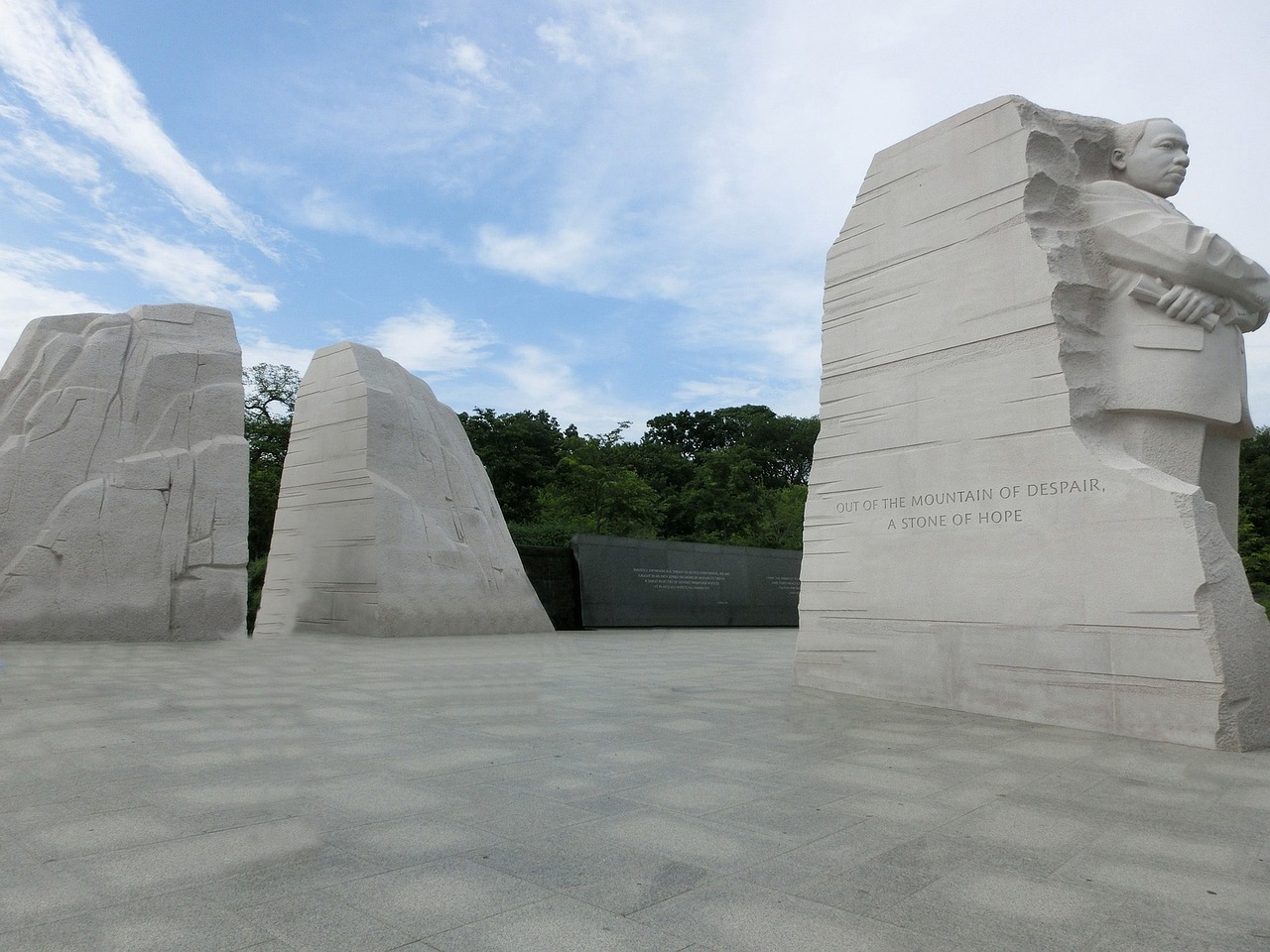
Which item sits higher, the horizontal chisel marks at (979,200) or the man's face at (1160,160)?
the man's face at (1160,160)

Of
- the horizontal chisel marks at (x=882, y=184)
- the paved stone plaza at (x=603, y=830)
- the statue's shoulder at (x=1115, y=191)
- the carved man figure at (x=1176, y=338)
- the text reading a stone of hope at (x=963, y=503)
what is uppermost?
the horizontal chisel marks at (x=882, y=184)

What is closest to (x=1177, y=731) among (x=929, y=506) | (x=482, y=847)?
(x=929, y=506)

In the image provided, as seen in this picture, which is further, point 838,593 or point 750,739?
point 838,593

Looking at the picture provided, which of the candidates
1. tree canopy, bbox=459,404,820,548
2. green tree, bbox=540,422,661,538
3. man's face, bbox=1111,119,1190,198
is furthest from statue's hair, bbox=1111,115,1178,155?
green tree, bbox=540,422,661,538

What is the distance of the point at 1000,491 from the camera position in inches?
206

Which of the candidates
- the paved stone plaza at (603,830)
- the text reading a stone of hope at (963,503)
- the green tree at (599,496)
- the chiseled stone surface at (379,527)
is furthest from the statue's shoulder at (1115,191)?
the green tree at (599,496)

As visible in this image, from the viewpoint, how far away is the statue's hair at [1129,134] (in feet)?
18.7

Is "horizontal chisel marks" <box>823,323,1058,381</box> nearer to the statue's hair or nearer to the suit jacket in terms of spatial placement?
the suit jacket

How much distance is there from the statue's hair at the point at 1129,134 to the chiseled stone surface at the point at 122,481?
9.27 m

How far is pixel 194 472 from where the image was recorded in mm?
9875

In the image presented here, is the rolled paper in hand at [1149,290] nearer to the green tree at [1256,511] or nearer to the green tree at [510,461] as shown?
the green tree at [1256,511]

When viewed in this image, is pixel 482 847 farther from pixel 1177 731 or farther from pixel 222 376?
pixel 222 376

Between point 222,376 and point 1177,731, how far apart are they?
10.2 meters

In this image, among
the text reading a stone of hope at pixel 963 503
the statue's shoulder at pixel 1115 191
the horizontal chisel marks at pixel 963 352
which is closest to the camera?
the text reading a stone of hope at pixel 963 503
